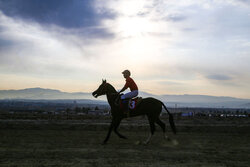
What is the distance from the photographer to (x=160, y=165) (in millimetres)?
7223

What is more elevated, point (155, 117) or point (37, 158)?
point (155, 117)

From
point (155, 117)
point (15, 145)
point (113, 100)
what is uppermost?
point (113, 100)

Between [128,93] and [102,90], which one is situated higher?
[102,90]

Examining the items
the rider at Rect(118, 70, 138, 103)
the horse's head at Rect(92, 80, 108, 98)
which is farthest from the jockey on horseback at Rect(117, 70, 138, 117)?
the horse's head at Rect(92, 80, 108, 98)

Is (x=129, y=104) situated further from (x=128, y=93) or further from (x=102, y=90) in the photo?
(x=102, y=90)

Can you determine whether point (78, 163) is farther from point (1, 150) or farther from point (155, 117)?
point (155, 117)

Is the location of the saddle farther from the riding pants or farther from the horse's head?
the horse's head

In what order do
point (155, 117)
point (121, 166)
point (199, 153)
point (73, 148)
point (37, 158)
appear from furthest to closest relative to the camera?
point (155, 117), point (73, 148), point (199, 153), point (37, 158), point (121, 166)

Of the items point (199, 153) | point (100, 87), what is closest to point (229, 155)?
point (199, 153)

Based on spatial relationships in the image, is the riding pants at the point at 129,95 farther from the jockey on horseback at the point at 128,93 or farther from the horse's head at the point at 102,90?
the horse's head at the point at 102,90

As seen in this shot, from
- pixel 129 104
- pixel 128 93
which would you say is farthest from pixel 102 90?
pixel 129 104

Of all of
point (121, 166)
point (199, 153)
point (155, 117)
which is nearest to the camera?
point (121, 166)

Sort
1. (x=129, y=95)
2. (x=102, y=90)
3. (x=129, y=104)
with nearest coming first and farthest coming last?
(x=129, y=104) < (x=129, y=95) < (x=102, y=90)

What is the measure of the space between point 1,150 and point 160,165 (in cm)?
581
